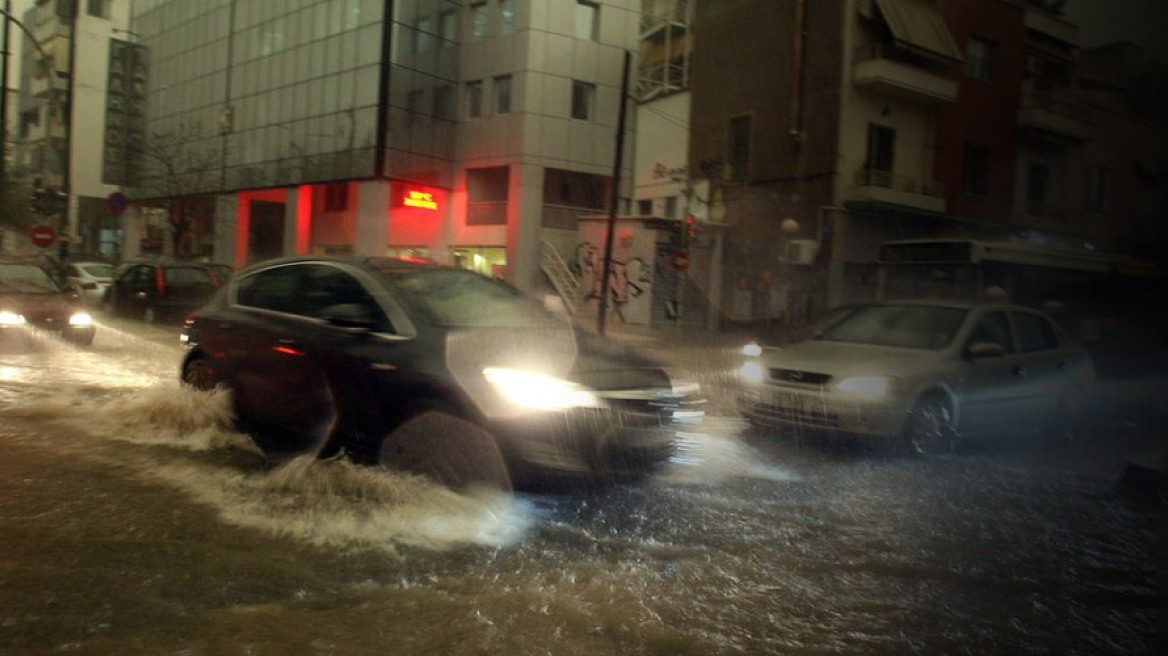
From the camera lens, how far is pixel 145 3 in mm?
44688

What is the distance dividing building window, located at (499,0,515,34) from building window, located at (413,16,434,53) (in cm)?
291

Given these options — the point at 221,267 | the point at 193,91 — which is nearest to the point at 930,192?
the point at 221,267

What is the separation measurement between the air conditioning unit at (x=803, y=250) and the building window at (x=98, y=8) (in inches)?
1857

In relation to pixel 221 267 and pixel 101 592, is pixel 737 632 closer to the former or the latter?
pixel 101 592

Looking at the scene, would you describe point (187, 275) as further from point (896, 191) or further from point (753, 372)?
point (896, 191)

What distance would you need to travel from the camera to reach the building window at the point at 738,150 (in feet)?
79.6

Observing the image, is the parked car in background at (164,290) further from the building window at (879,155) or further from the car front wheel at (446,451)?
the building window at (879,155)

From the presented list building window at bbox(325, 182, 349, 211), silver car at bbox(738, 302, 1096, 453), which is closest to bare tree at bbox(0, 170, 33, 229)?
building window at bbox(325, 182, 349, 211)

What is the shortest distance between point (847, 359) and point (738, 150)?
58.9 ft

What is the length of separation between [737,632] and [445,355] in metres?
2.32

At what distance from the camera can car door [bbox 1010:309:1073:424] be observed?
831 centimetres

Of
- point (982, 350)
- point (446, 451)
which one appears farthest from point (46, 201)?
point (982, 350)

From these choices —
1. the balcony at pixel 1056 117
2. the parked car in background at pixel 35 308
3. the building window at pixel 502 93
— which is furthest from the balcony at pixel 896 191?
the parked car in background at pixel 35 308

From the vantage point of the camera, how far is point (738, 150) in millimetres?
24609
